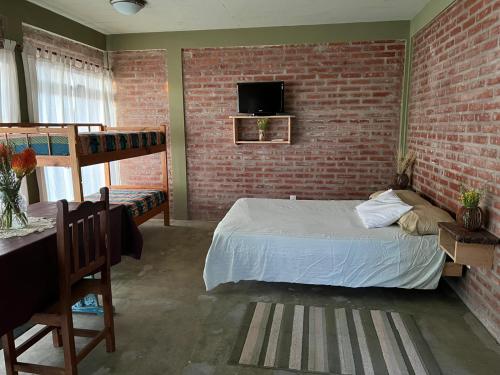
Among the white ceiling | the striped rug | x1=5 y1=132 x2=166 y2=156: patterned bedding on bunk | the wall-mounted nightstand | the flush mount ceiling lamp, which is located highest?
the white ceiling

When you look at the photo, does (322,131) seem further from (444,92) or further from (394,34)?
(444,92)

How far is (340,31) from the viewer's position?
4.56 meters

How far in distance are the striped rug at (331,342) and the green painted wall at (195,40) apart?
9.45 ft

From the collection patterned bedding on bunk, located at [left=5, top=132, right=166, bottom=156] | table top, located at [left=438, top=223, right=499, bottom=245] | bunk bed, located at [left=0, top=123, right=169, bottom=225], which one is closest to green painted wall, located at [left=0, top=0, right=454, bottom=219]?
bunk bed, located at [left=0, top=123, right=169, bottom=225]

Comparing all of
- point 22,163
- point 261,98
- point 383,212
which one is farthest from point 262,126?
point 22,163

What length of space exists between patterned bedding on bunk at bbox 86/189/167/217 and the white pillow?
7.70ft

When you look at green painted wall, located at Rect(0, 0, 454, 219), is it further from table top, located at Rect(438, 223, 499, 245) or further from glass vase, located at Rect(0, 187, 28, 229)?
table top, located at Rect(438, 223, 499, 245)

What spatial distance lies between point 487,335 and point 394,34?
352 cm

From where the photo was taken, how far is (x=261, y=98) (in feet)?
15.5

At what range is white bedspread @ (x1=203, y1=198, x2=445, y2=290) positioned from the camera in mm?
2805

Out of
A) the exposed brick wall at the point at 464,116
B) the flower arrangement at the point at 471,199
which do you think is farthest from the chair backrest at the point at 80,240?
the exposed brick wall at the point at 464,116

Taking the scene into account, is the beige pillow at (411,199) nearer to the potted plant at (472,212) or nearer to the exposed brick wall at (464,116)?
the exposed brick wall at (464,116)

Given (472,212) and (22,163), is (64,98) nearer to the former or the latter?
(22,163)

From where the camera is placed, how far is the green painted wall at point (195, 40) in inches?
178
